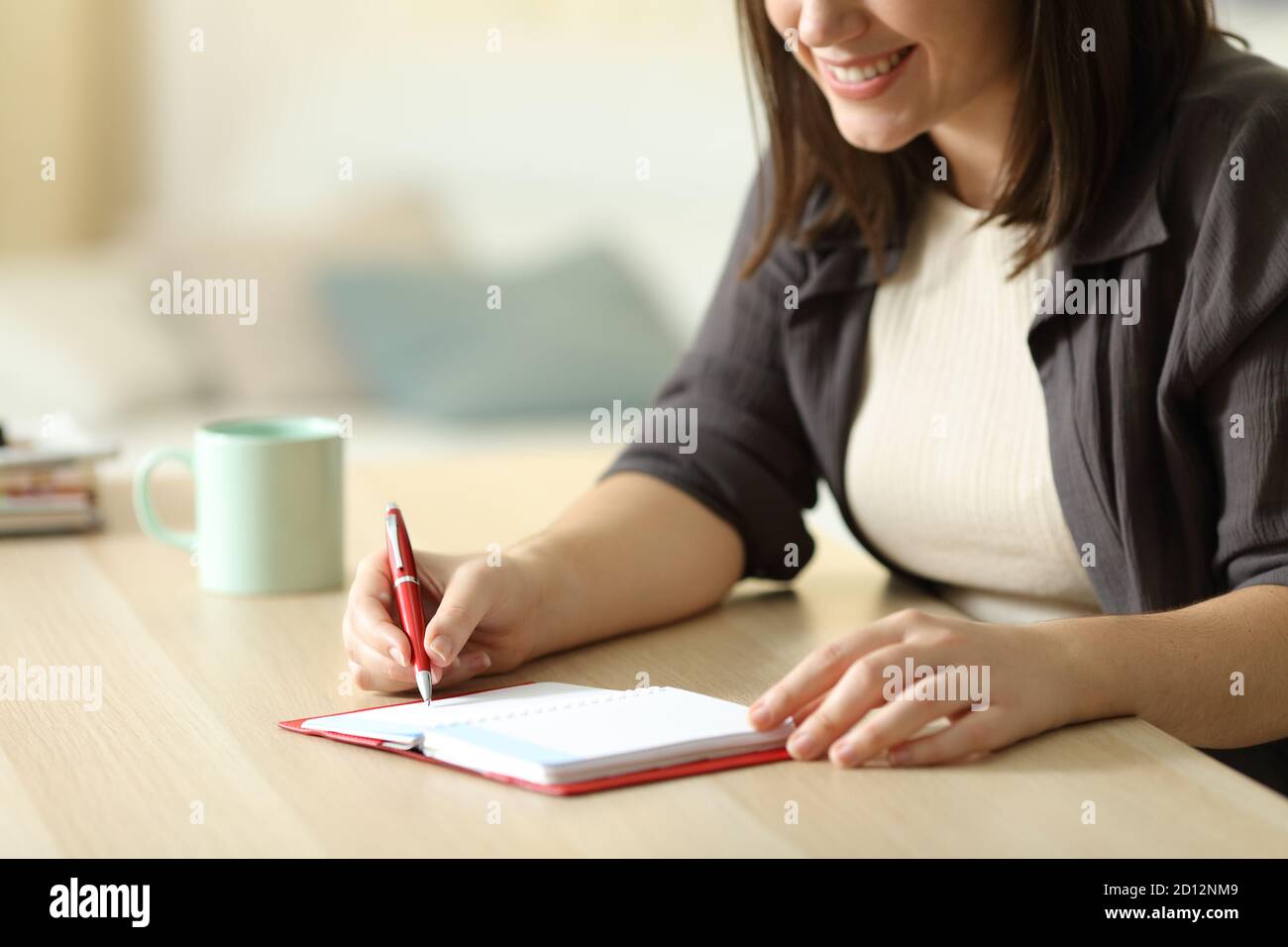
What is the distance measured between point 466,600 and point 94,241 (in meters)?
2.27

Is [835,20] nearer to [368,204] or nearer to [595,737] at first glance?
[595,737]

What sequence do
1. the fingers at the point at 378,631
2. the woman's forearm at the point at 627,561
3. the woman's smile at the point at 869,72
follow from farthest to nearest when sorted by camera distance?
the woman's smile at the point at 869,72 < the woman's forearm at the point at 627,561 < the fingers at the point at 378,631

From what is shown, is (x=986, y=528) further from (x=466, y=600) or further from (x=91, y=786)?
(x=91, y=786)

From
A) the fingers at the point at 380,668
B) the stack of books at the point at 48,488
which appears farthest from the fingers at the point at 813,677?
the stack of books at the point at 48,488

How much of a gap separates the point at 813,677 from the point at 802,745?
4 cm

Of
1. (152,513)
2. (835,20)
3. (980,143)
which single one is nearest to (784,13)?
(835,20)

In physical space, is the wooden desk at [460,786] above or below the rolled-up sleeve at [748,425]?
below

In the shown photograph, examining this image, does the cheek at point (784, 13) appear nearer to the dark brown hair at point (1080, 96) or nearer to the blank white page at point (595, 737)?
the dark brown hair at point (1080, 96)

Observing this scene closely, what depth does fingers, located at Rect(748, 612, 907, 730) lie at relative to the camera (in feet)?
2.40

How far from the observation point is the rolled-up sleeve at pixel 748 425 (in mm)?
1146

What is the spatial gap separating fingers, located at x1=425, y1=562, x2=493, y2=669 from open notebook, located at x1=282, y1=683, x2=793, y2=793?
0.03m

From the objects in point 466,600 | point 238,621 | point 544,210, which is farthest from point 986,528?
point 544,210

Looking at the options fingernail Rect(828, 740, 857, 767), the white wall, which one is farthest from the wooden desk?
the white wall
